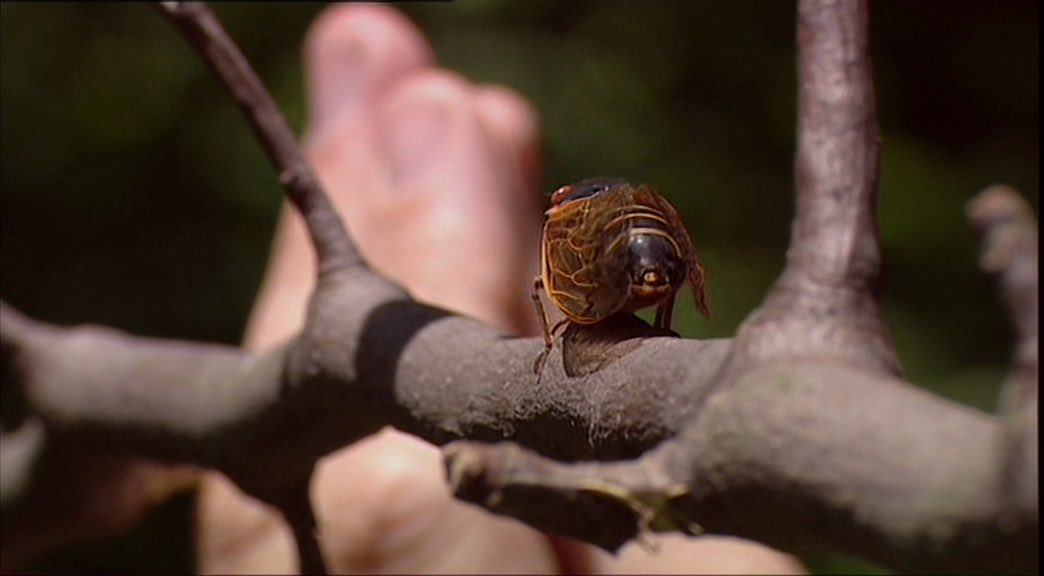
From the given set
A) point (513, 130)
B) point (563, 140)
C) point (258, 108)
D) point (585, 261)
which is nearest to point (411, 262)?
point (513, 130)

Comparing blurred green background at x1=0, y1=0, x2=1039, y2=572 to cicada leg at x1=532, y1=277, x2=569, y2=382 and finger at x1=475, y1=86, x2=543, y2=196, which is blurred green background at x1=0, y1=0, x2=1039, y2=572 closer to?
finger at x1=475, y1=86, x2=543, y2=196

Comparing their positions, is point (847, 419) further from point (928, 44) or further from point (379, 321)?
point (928, 44)

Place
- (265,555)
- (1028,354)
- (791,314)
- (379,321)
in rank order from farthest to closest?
1. (265,555)
2. (379,321)
3. (791,314)
4. (1028,354)

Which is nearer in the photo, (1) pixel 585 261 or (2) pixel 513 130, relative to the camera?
(1) pixel 585 261

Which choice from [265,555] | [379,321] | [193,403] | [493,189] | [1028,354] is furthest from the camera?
[493,189]

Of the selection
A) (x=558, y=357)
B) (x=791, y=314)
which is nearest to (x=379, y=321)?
(x=558, y=357)

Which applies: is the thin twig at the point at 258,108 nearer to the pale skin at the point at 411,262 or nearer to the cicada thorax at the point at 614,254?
the pale skin at the point at 411,262

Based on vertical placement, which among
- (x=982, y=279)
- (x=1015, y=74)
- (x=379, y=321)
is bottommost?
(x=982, y=279)

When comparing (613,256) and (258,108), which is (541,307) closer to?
(613,256)

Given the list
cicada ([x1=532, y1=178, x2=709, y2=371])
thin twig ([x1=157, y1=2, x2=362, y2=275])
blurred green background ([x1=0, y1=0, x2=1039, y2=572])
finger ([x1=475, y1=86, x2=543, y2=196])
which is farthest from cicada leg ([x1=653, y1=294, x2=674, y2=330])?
blurred green background ([x1=0, y1=0, x2=1039, y2=572])
